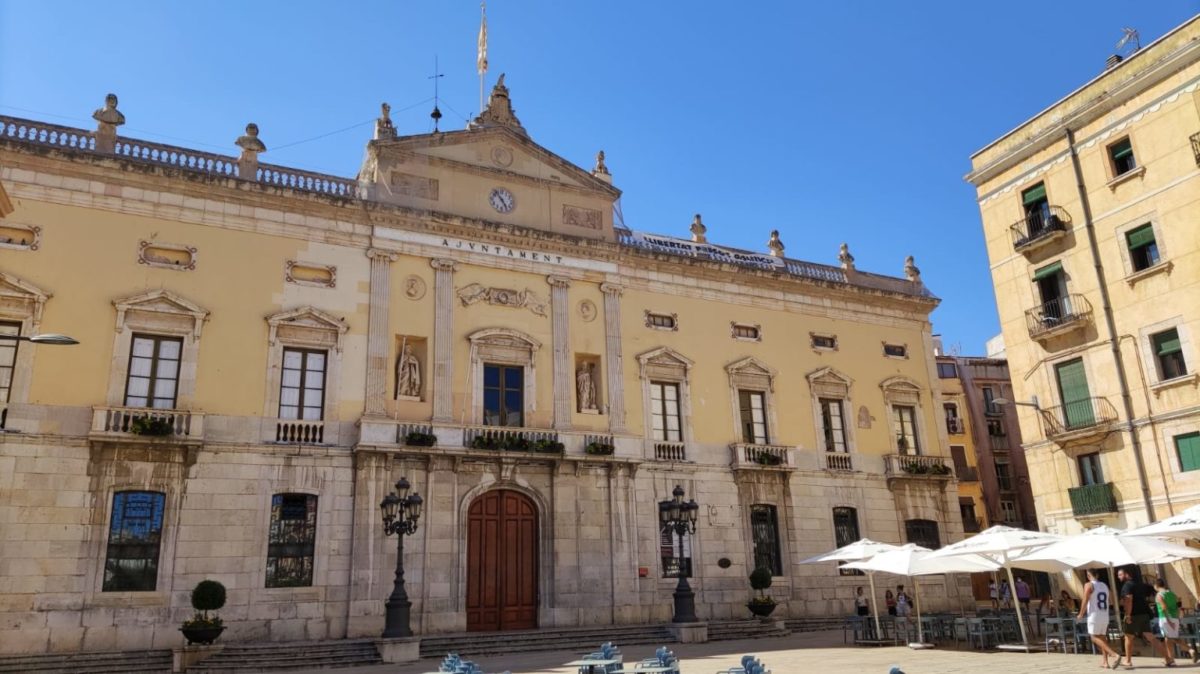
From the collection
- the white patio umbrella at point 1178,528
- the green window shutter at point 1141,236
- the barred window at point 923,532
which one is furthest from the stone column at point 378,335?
the green window shutter at point 1141,236

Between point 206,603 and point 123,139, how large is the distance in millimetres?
11413

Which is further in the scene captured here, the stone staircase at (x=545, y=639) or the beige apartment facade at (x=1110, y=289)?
the beige apartment facade at (x=1110, y=289)

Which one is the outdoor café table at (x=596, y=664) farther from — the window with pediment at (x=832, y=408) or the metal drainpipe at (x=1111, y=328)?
the window with pediment at (x=832, y=408)

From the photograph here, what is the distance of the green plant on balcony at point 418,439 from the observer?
71.8ft

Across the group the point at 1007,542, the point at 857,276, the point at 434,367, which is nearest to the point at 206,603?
the point at 434,367

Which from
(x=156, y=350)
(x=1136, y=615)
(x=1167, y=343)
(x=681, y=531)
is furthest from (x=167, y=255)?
(x=1167, y=343)

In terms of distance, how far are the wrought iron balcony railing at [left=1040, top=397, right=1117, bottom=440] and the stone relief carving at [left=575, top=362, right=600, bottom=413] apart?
41.6 ft

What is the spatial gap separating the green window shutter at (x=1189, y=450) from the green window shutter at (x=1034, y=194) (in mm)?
8067

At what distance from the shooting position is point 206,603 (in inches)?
723

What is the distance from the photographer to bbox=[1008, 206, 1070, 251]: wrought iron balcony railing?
2519 centimetres

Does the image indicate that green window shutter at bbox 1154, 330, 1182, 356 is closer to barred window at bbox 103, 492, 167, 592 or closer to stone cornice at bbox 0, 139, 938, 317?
stone cornice at bbox 0, 139, 938, 317

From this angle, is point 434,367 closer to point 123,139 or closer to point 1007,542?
point 123,139

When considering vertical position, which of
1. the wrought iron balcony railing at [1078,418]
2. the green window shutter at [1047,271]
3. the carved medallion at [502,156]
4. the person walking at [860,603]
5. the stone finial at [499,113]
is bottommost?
the person walking at [860,603]

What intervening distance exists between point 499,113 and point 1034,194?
16.3 m
